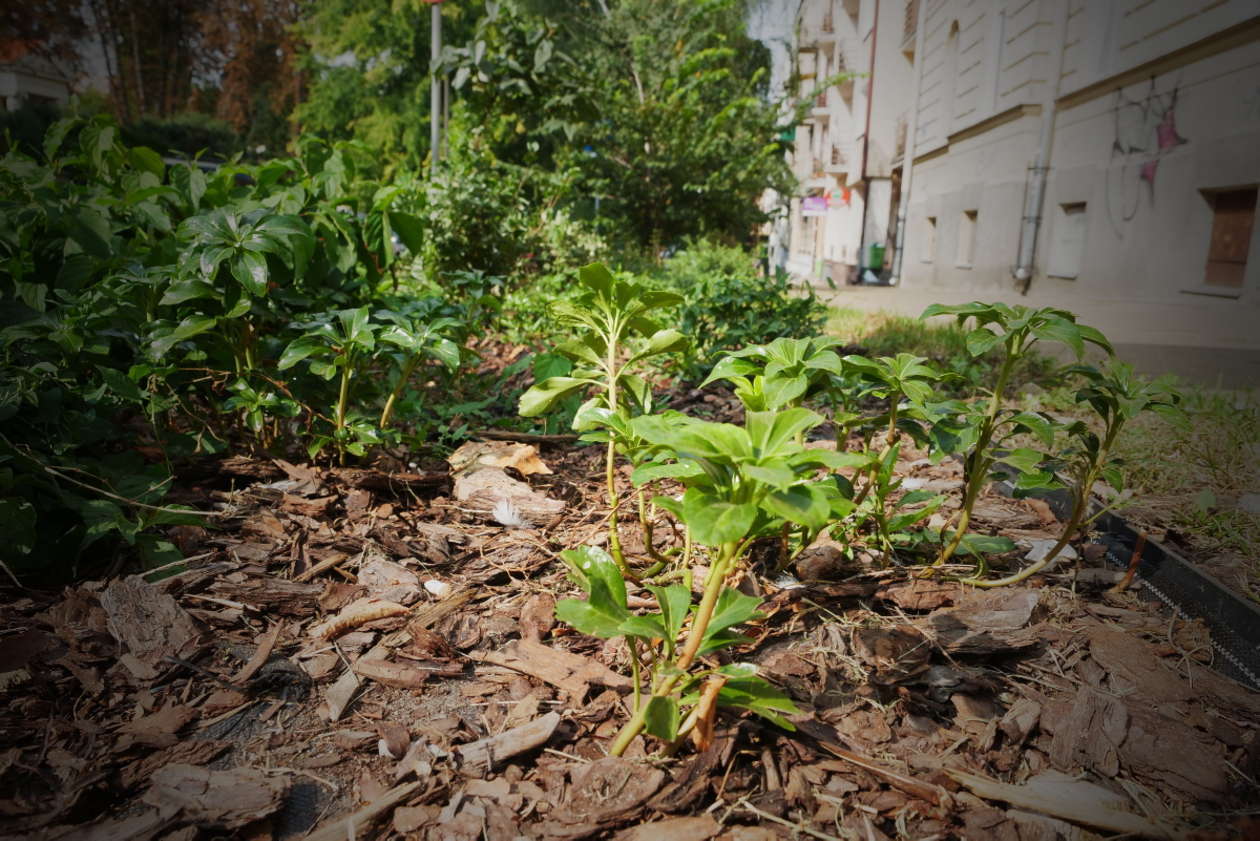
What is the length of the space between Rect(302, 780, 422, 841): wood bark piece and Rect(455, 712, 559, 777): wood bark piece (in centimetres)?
10

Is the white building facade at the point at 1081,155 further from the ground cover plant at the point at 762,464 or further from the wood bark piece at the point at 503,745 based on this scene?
the wood bark piece at the point at 503,745

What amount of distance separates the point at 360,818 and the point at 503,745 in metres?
0.26

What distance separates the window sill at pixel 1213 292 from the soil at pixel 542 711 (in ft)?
2.92

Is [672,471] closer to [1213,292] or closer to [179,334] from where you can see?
[179,334]

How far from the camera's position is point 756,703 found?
1144 millimetres

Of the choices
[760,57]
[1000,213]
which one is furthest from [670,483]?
[760,57]

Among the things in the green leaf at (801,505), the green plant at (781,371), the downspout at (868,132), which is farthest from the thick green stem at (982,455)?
the downspout at (868,132)

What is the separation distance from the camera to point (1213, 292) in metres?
2.22

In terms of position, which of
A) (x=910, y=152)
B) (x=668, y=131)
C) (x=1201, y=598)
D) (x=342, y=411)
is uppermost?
(x=668, y=131)

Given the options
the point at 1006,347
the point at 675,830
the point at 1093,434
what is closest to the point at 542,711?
the point at 675,830

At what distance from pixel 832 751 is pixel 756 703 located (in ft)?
0.84

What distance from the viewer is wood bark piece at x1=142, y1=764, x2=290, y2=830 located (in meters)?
1.11

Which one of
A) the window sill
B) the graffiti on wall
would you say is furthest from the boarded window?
the window sill

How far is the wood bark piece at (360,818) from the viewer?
1103 millimetres
